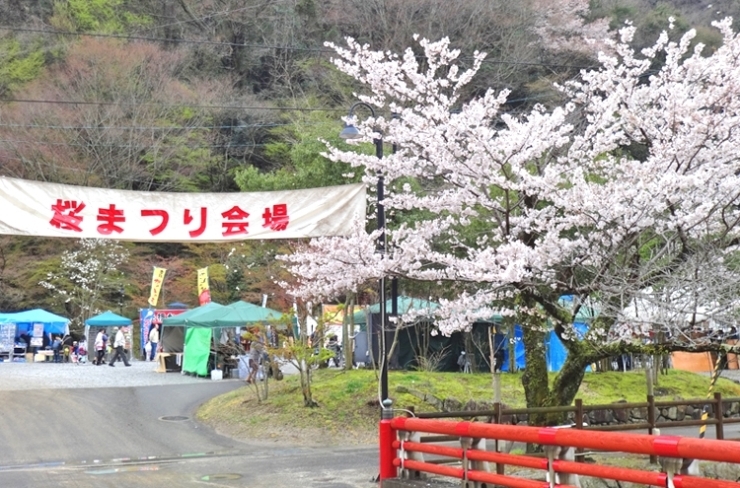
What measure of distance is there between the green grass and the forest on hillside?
43.2 feet

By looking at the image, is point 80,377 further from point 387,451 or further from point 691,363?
point 691,363

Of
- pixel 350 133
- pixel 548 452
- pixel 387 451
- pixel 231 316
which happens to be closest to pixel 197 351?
pixel 231 316

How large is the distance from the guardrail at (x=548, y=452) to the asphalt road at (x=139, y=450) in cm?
348

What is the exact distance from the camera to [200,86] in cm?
4694

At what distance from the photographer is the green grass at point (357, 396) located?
2098 centimetres

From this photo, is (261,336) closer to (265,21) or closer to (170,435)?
(170,435)

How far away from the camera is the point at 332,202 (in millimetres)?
12953

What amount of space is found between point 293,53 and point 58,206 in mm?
39187

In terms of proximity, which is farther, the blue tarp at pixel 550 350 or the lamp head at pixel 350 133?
the blue tarp at pixel 550 350

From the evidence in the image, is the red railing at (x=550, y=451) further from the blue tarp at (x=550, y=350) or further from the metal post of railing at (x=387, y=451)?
the blue tarp at (x=550, y=350)

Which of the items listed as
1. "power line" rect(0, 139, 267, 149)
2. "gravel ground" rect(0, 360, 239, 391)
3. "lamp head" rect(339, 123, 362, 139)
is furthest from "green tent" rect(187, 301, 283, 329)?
"power line" rect(0, 139, 267, 149)

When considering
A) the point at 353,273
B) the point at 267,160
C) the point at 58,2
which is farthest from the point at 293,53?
the point at 353,273

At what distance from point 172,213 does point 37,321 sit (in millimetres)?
28307

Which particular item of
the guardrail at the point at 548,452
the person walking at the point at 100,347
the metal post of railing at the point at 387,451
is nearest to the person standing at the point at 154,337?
the person walking at the point at 100,347
